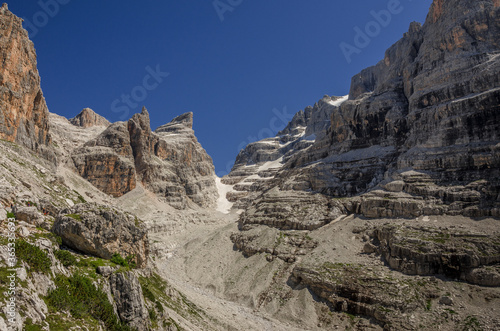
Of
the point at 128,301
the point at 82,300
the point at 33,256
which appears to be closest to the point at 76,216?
the point at 128,301

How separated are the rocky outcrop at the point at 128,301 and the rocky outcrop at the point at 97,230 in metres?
4.89

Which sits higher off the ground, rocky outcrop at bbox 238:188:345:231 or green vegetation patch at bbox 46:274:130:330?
rocky outcrop at bbox 238:188:345:231

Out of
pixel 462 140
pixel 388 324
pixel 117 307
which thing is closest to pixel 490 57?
pixel 462 140

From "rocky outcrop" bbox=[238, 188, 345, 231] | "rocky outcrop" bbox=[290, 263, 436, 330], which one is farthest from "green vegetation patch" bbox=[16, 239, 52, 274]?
"rocky outcrop" bbox=[238, 188, 345, 231]

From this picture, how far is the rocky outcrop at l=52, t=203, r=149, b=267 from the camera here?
89.0 feet

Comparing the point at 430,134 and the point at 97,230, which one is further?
the point at 430,134

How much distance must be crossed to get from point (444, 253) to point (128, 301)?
56391 millimetres

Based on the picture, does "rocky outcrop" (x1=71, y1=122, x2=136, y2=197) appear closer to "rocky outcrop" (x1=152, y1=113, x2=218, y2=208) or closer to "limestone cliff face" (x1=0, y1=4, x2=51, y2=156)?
"rocky outcrop" (x1=152, y1=113, x2=218, y2=208)

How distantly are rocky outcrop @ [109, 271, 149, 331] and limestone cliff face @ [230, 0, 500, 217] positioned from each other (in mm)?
68024

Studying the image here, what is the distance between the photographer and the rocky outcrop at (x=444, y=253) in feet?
171

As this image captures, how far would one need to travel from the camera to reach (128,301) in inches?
995

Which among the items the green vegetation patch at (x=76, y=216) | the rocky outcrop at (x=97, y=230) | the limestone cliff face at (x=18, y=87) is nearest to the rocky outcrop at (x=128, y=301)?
the rocky outcrop at (x=97, y=230)

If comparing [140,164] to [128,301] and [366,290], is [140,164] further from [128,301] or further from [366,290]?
[128,301]

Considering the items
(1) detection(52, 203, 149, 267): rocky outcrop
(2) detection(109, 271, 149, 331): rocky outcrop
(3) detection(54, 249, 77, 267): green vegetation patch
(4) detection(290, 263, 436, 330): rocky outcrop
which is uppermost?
(1) detection(52, 203, 149, 267): rocky outcrop
